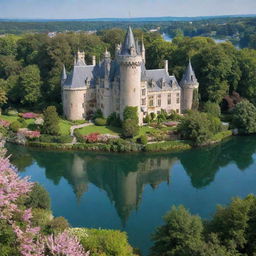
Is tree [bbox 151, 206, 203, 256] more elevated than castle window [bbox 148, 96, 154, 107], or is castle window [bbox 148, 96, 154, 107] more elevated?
castle window [bbox 148, 96, 154, 107]

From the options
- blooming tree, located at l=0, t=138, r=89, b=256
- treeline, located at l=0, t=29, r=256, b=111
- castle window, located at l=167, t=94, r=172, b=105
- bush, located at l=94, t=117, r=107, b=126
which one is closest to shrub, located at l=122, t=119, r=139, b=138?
bush, located at l=94, t=117, r=107, b=126

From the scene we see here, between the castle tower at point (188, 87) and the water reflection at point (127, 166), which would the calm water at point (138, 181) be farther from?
the castle tower at point (188, 87)

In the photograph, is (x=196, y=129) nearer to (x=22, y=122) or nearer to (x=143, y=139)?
(x=143, y=139)

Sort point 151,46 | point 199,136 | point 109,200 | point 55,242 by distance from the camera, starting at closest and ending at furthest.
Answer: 1. point 55,242
2. point 109,200
3. point 199,136
4. point 151,46

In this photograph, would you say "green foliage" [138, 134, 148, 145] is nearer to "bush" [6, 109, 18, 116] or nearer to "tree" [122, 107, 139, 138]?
"tree" [122, 107, 139, 138]

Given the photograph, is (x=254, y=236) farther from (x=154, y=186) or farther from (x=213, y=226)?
(x=154, y=186)

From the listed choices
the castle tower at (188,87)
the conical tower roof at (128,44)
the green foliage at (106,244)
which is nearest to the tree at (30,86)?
the conical tower roof at (128,44)

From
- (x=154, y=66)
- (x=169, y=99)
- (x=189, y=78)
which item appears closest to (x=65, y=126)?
(x=169, y=99)

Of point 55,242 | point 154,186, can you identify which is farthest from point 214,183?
point 55,242
